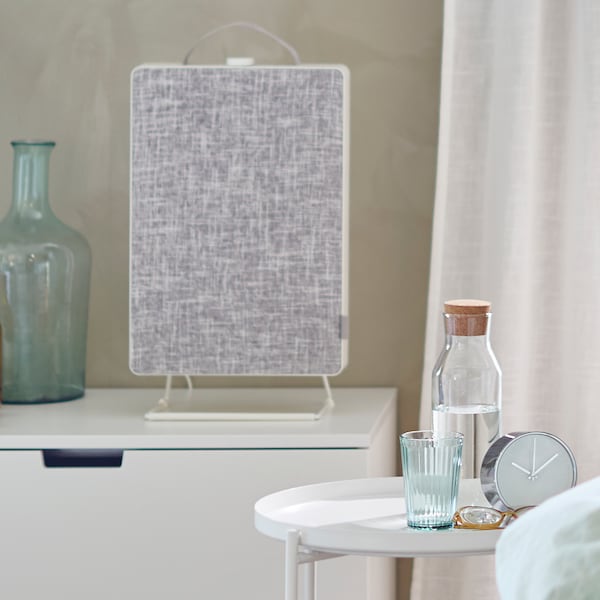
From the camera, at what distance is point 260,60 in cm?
199

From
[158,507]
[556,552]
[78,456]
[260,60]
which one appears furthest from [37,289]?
[556,552]

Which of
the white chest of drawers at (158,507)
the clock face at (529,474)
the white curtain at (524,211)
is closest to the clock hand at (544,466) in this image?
the clock face at (529,474)

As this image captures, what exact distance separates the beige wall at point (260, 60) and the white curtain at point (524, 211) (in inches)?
5.8

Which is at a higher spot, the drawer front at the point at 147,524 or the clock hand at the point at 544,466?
the clock hand at the point at 544,466

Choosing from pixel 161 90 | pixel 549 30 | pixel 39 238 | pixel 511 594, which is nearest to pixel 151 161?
pixel 161 90

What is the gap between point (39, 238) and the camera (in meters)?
1.77

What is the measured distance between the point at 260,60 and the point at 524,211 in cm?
57

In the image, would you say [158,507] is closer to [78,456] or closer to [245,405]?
[78,456]

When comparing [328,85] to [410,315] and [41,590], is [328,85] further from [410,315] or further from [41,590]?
[41,590]

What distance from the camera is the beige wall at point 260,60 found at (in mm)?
1977

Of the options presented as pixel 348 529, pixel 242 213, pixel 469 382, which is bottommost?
pixel 348 529

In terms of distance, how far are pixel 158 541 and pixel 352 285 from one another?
0.67 meters

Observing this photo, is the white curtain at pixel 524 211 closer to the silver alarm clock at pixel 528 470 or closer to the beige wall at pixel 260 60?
the beige wall at pixel 260 60

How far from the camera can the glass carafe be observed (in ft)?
4.08
